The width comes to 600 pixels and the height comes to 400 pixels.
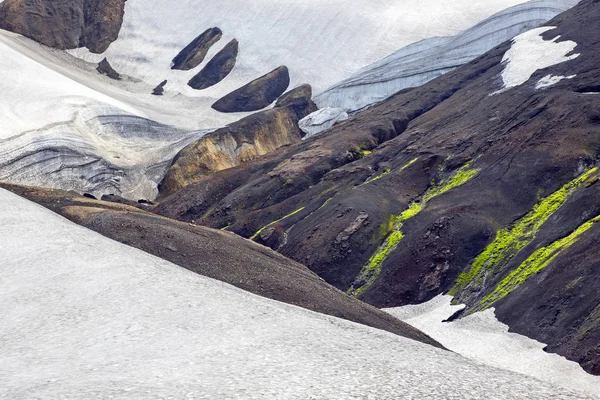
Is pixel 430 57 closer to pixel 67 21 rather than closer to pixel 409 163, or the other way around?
pixel 409 163

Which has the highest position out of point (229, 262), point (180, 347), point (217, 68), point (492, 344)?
point (217, 68)

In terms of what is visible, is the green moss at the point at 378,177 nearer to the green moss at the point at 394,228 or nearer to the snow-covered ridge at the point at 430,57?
the green moss at the point at 394,228

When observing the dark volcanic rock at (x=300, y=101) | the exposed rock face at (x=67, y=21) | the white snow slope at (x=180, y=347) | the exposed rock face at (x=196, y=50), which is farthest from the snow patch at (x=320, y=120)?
the white snow slope at (x=180, y=347)

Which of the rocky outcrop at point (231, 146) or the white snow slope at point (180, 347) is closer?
the white snow slope at point (180, 347)

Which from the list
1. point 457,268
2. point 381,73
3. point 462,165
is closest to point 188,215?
point 462,165

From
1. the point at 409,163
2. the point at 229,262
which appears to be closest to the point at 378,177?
the point at 409,163

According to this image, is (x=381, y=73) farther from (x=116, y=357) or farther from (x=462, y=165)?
(x=116, y=357)

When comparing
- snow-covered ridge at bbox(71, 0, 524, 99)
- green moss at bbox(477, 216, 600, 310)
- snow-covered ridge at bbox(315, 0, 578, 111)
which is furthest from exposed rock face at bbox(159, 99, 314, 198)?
green moss at bbox(477, 216, 600, 310)
